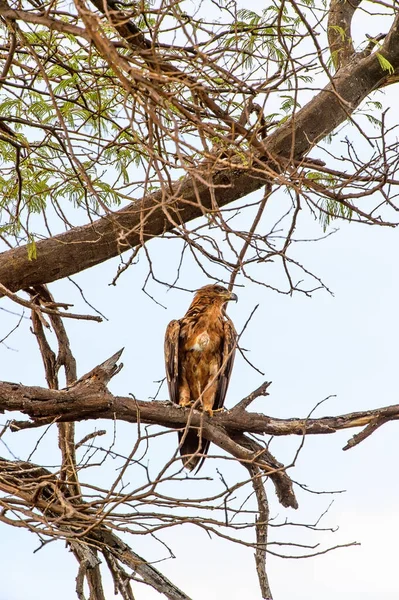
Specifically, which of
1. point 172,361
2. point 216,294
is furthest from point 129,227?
point 216,294

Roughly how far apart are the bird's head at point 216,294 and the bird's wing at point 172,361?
0.37 m

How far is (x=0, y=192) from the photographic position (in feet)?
14.2

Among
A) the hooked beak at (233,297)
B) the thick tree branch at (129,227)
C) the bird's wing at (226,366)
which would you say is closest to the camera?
the thick tree branch at (129,227)

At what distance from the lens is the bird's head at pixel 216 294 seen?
5562 mm

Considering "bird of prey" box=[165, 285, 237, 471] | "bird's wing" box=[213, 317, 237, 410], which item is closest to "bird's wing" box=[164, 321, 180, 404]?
"bird of prey" box=[165, 285, 237, 471]

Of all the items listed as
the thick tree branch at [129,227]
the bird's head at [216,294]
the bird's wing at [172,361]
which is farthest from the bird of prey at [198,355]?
the thick tree branch at [129,227]

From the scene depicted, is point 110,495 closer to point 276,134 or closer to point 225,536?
point 225,536

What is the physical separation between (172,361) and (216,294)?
602 mm

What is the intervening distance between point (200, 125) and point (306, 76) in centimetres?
182

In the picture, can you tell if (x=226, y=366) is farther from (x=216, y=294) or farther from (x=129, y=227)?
(x=129, y=227)

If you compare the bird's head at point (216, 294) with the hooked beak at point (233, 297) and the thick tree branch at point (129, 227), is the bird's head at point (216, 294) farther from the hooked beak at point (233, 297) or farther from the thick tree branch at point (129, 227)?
the thick tree branch at point (129, 227)

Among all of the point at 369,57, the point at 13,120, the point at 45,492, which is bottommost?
the point at 45,492

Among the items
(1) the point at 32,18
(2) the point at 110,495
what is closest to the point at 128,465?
(2) the point at 110,495

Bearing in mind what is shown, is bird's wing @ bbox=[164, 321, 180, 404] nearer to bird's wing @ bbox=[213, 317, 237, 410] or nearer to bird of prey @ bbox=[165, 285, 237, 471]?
bird of prey @ bbox=[165, 285, 237, 471]
